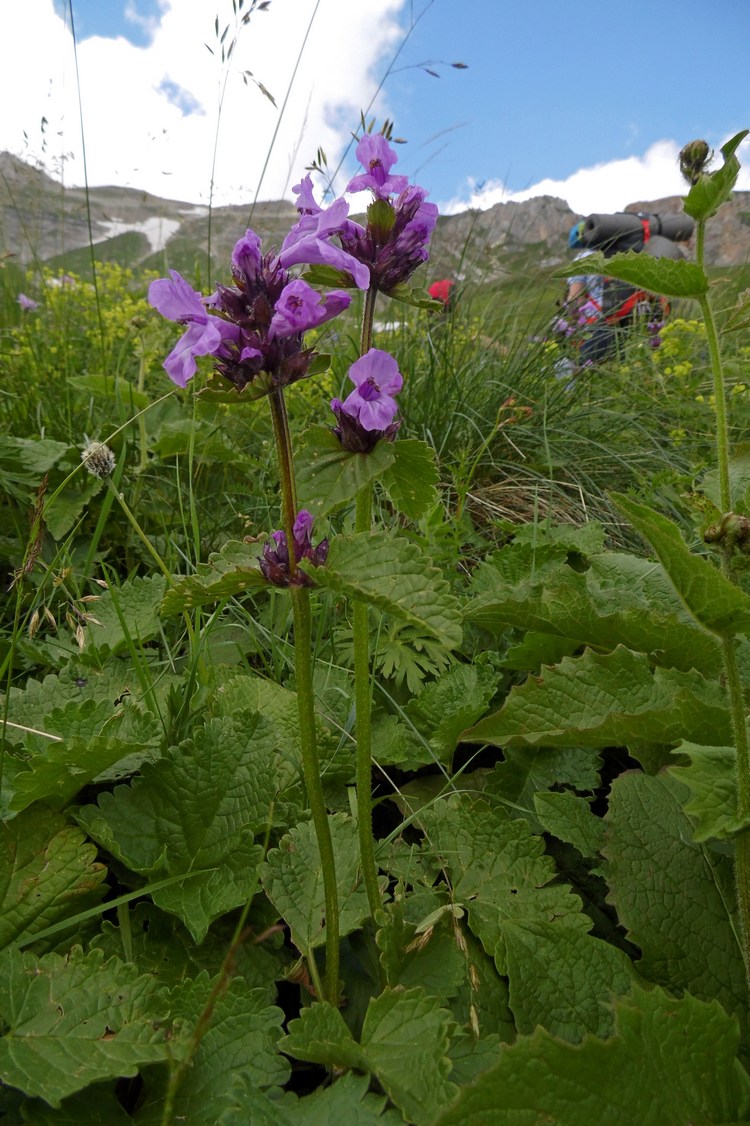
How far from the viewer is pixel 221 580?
2.71ft

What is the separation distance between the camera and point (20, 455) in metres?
2.07

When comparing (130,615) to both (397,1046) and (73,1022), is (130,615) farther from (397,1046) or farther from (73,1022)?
(397,1046)

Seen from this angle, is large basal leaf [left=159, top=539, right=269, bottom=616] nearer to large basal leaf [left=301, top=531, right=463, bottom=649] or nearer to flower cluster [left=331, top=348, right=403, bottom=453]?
large basal leaf [left=301, top=531, right=463, bottom=649]

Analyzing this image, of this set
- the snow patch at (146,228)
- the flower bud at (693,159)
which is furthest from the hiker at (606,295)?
the snow patch at (146,228)

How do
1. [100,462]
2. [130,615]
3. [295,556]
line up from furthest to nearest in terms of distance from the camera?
1. [100,462]
2. [130,615]
3. [295,556]

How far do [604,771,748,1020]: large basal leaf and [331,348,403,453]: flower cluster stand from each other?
68 centimetres

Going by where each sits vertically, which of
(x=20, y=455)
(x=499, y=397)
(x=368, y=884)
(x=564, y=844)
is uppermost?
(x=499, y=397)

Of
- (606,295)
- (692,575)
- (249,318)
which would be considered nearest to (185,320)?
(249,318)

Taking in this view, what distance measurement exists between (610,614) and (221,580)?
0.77m

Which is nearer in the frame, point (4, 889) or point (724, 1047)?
point (724, 1047)

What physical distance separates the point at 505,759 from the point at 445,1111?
0.77 metres

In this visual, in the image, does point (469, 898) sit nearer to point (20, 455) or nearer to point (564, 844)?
point (564, 844)

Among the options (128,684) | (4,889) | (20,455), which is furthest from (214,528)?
(4,889)

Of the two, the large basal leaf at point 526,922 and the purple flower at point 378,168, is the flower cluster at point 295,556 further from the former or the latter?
the large basal leaf at point 526,922
